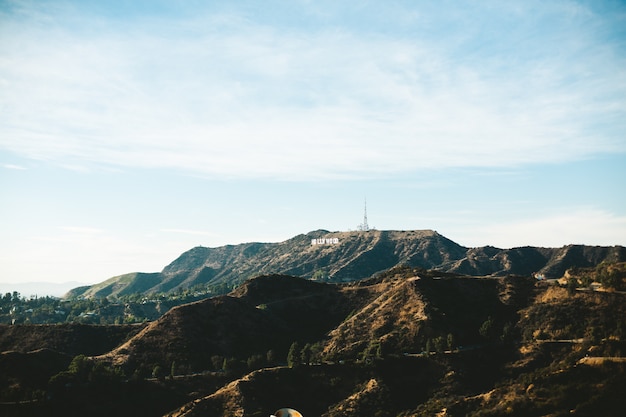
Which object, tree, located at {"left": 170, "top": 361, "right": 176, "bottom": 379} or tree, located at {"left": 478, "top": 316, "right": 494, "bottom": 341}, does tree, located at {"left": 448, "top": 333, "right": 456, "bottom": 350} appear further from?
tree, located at {"left": 170, "top": 361, "right": 176, "bottom": 379}

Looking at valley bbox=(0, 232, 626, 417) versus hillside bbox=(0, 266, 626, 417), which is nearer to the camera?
hillside bbox=(0, 266, 626, 417)

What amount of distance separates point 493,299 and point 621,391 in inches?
2879

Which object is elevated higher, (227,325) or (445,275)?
(445,275)

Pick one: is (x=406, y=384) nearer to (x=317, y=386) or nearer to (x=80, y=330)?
(x=317, y=386)

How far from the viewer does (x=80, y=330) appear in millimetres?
155375

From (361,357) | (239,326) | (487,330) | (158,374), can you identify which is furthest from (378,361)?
(239,326)

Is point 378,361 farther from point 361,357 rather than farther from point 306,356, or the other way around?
point 306,356

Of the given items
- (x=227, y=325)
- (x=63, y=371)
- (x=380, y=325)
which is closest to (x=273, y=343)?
(x=227, y=325)

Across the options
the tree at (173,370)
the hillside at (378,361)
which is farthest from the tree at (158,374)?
the tree at (173,370)

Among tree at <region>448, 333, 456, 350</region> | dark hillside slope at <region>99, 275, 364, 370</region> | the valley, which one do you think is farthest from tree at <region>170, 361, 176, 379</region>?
tree at <region>448, 333, 456, 350</region>

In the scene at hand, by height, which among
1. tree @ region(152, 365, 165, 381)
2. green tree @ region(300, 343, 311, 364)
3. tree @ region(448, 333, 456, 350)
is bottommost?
tree @ region(152, 365, 165, 381)

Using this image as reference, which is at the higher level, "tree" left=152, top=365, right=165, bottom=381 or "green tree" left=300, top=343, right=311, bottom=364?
"green tree" left=300, top=343, right=311, bottom=364

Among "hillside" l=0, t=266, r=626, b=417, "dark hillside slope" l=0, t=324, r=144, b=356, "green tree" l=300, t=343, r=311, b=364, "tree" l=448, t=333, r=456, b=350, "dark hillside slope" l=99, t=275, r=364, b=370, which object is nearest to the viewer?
"hillside" l=0, t=266, r=626, b=417

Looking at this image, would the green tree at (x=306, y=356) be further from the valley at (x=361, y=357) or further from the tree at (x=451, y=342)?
the tree at (x=451, y=342)
